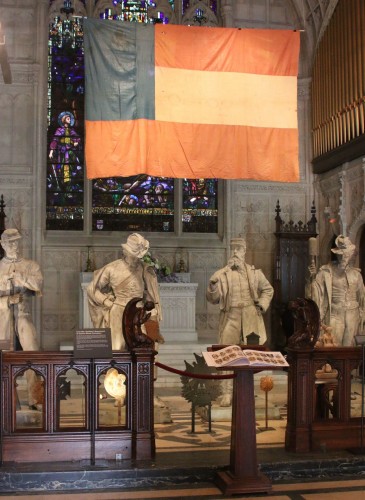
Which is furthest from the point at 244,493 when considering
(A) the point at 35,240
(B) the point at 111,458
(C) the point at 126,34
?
(A) the point at 35,240

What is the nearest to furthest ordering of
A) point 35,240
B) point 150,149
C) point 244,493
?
point 244,493 → point 150,149 → point 35,240

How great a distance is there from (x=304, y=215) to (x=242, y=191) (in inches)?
50.5

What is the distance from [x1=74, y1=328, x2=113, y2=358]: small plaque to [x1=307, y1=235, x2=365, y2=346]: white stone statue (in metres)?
3.34

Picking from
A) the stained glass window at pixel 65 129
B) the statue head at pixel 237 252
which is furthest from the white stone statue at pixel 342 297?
the stained glass window at pixel 65 129

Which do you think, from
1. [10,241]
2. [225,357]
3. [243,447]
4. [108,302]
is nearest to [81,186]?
→ [10,241]

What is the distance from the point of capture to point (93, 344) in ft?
19.5

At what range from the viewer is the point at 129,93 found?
8.37 meters

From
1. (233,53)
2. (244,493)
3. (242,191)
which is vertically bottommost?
(244,493)

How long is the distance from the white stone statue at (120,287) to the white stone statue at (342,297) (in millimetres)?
2129

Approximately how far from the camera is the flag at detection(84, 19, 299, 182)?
8.25 m

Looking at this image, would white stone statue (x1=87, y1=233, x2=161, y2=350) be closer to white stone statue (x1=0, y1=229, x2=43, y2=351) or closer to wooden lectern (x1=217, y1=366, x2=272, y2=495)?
white stone statue (x1=0, y1=229, x2=43, y2=351)

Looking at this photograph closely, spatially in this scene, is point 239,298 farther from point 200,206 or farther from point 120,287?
point 200,206

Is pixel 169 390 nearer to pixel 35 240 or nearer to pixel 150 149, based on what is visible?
pixel 150 149

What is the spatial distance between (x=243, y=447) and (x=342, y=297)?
3.47 m
